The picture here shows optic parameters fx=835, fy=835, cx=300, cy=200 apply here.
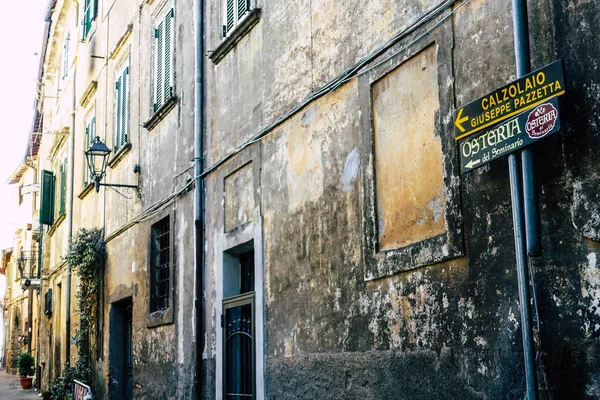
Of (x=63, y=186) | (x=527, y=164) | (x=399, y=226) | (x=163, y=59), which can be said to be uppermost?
(x=163, y=59)

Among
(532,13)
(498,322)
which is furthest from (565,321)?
(532,13)

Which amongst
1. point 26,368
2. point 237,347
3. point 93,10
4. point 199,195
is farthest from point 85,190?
point 26,368

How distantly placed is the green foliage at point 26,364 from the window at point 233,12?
18222mm

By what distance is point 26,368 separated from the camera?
25.6m

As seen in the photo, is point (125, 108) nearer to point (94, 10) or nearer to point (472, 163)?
point (94, 10)

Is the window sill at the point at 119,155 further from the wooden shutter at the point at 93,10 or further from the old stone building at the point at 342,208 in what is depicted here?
the wooden shutter at the point at 93,10

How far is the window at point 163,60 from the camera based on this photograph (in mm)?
12219

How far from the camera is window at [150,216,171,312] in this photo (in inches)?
489

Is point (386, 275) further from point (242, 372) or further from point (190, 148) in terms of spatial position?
point (190, 148)

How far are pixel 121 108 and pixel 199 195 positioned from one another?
4.89 metres

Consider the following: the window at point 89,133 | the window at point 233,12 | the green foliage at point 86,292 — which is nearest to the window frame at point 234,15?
the window at point 233,12

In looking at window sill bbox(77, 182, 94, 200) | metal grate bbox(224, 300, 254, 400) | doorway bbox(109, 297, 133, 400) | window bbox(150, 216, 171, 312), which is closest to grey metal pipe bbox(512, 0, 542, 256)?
metal grate bbox(224, 300, 254, 400)

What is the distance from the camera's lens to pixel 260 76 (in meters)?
9.19

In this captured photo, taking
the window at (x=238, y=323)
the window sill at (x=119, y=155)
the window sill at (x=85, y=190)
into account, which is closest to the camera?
the window at (x=238, y=323)
